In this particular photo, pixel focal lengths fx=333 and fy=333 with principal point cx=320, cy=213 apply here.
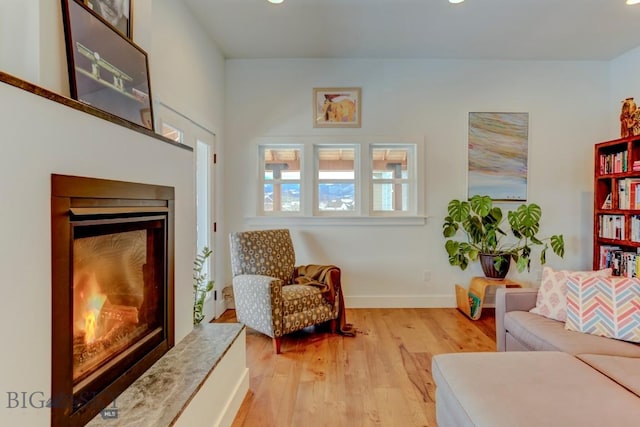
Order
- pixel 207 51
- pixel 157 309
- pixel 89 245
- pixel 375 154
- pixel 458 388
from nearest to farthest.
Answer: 1. pixel 89 245
2. pixel 458 388
3. pixel 157 309
4. pixel 207 51
5. pixel 375 154

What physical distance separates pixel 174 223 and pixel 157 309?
44 centimetres

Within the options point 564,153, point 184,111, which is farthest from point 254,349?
point 564,153

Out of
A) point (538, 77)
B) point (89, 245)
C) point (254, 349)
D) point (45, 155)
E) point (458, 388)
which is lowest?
point (254, 349)

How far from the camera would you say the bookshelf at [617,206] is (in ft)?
10.3

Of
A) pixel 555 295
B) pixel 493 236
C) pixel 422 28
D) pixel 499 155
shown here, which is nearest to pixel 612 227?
pixel 493 236

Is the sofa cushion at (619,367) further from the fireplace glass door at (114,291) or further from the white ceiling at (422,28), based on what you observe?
the white ceiling at (422,28)

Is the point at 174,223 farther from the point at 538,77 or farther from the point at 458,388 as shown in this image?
the point at 538,77

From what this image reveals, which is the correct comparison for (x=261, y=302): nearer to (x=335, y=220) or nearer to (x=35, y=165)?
(x=335, y=220)

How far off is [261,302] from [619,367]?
7.10 ft

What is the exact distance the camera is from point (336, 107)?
3824mm

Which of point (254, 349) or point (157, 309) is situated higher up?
point (157, 309)

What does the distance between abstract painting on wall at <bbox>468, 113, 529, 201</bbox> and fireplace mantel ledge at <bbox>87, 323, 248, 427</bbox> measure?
314 cm

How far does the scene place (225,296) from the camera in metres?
3.68

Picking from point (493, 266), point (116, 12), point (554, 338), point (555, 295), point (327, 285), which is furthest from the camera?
point (493, 266)
